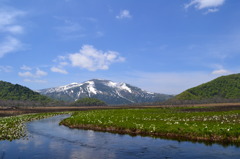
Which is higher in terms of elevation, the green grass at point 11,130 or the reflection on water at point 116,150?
the green grass at point 11,130

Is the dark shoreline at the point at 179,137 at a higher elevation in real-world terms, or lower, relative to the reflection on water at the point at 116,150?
higher

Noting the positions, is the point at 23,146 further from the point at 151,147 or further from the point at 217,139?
the point at 217,139

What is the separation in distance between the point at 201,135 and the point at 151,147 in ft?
26.6

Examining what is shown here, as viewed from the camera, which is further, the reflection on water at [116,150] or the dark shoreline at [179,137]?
the dark shoreline at [179,137]

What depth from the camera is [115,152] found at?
2388 centimetres

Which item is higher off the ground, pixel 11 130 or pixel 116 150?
pixel 11 130

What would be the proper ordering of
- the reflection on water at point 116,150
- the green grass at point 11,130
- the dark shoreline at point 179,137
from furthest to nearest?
1. the green grass at point 11,130
2. the dark shoreline at point 179,137
3. the reflection on water at point 116,150

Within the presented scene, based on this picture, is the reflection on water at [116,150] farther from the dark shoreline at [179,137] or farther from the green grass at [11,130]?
the green grass at [11,130]

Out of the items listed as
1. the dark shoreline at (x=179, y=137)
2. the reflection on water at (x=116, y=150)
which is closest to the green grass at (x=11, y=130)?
the reflection on water at (x=116, y=150)

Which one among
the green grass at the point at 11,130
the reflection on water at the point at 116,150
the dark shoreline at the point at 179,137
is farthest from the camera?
the green grass at the point at 11,130

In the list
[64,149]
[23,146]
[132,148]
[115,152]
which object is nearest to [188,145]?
[132,148]

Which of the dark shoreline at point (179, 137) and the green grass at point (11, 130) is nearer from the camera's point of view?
the dark shoreline at point (179, 137)

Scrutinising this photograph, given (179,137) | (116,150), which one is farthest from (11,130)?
(179,137)

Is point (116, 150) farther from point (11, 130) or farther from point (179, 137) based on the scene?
point (11, 130)
